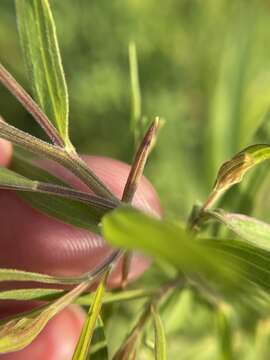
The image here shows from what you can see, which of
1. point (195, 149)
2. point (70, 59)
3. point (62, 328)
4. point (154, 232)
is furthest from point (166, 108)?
point (154, 232)

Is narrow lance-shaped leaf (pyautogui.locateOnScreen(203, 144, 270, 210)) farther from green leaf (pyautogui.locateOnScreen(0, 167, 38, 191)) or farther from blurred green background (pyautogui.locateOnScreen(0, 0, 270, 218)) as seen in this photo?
blurred green background (pyautogui.locateOnScreen(0, 0, 270, 218))

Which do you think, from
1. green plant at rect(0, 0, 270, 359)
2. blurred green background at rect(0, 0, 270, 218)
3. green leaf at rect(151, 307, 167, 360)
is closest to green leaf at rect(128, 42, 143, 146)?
green plant at rect(0, 0, 270, 359)

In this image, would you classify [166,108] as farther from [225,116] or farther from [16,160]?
[16,160]

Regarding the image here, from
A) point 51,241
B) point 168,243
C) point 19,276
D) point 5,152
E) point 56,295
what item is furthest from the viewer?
point 51,241

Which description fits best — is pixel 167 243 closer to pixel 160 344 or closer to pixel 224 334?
pixel 160 344

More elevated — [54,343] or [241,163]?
[241,163]

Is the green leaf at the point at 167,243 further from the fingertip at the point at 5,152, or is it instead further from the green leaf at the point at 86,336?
the fingertip at the point at 5,152

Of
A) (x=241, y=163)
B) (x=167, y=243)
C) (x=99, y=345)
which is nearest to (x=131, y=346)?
(x=99, y=345)

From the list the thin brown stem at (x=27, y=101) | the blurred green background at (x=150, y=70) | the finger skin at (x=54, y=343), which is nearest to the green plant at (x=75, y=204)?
the thin brown stem at (x=27, y=101)
